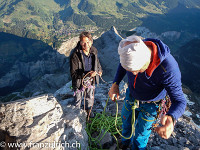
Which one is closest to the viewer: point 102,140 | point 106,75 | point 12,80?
point 102,140

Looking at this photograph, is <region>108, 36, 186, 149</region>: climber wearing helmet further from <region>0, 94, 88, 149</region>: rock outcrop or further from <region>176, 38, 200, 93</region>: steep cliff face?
<region>176, 38, 200, 93</region>: steep cliff face

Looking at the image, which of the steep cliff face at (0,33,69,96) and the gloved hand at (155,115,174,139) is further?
the steep cliff face at (0,33,69,96)

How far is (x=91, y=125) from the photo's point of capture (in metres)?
3.40

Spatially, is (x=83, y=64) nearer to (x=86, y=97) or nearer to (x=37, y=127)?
(x=86, y=97)

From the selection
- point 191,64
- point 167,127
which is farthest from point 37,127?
point 191,64

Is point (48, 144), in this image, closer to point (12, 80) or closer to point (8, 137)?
point (8, 137)

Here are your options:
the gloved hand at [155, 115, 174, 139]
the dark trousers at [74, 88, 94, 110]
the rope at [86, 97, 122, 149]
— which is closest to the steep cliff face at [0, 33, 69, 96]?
the dark trousers at [74, 88, 94, 110]

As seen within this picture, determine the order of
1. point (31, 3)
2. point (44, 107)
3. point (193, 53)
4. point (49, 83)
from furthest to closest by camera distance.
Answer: point (31, 3) < point (193, 53) < point (49, 83) < point (44, 107)

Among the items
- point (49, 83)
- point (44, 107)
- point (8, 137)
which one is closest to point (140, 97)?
point (44, 107)

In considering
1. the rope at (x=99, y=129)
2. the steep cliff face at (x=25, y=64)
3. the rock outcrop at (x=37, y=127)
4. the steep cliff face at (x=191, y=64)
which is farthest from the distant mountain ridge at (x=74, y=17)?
the rock outcrop at (x=37, y=127)

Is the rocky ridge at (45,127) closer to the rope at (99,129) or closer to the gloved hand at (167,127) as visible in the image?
the rope at (99,129)

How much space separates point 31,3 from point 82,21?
95274 millimetres

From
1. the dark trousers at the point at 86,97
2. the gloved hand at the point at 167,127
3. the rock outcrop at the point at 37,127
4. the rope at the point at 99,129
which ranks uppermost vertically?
the gloved hand at the point at 167,127

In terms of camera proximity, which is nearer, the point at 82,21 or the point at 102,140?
the point at 102,140
